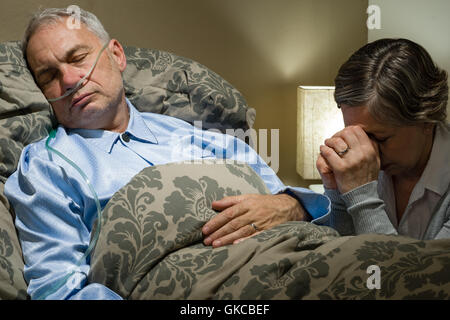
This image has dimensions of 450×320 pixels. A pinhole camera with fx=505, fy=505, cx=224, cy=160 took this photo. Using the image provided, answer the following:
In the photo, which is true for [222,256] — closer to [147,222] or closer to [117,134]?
[147,222]

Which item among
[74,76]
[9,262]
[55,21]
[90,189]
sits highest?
[55,21]

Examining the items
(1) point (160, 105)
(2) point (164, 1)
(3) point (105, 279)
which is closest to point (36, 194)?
(3) point (105, 279)

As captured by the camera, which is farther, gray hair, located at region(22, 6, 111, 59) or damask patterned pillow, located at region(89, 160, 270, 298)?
gray hair, located at region(22, 6, 111, 59)

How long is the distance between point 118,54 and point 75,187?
1.85 ft

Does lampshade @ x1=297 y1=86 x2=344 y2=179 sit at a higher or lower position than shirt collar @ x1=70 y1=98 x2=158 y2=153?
lower

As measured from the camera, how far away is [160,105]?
1679 mm

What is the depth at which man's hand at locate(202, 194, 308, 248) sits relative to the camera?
43.9 inches

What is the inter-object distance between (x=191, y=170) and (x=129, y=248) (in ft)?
0.83

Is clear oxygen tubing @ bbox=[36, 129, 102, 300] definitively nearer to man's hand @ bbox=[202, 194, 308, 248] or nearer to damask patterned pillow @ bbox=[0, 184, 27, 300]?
damask patterned pillow @ bbox=[0, 184, 27, 300]

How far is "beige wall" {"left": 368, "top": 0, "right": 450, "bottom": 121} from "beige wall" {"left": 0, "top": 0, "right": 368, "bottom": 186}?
0.18 meters

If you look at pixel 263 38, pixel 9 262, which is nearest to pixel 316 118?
pixel 263 38

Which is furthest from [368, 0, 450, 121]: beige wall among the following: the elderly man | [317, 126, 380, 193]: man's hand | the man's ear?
the man's ear

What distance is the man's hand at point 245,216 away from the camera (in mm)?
1114

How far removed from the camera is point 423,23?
2125 mm
